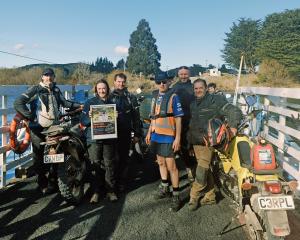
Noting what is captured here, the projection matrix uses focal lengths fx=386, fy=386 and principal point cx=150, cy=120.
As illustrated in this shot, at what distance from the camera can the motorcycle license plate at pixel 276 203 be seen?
3.60 meters

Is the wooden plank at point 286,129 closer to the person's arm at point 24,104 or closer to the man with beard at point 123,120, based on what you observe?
the man with beard at point 123,120

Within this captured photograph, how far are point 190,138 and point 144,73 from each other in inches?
3132

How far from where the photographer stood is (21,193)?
5.88 metres

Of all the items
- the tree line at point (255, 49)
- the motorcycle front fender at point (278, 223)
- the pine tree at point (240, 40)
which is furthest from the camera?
the pine tree at point (240, 40)

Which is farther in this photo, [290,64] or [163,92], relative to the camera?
[290,64]

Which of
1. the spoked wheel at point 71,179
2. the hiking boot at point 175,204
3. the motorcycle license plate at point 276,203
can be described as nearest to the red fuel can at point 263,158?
the motorcycle license plate at point 276,203

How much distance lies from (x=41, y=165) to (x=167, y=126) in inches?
82.7

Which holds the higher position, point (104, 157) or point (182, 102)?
point (182, 102)

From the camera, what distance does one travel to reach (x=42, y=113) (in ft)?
18.8

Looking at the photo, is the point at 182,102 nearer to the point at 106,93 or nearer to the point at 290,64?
the point at 106,93

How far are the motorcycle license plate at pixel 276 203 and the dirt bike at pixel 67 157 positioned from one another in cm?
264

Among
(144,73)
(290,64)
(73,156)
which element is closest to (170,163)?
(73,156)

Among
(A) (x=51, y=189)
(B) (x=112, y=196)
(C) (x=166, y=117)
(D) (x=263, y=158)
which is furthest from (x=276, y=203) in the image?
(A) (x=51, y=189)

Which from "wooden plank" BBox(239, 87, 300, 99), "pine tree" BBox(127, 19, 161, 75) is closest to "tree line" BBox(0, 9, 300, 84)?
"pine tree" BBox(127, 19, 161, 75)
